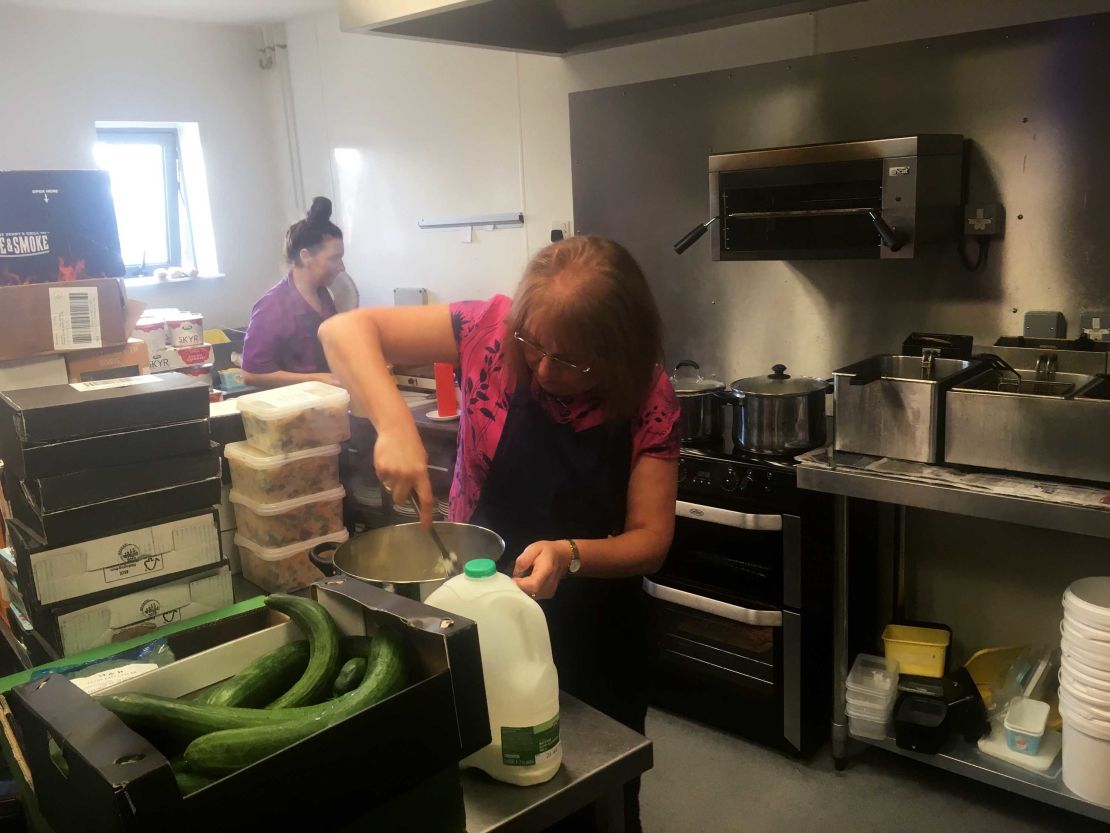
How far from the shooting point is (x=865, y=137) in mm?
2455

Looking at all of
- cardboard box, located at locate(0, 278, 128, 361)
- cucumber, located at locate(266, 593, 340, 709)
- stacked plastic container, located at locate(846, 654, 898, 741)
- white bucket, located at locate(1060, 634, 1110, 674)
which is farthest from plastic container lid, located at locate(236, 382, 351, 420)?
white bucket, located at locate(1060, 634, 1110, 674)

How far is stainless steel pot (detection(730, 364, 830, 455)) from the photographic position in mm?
2318

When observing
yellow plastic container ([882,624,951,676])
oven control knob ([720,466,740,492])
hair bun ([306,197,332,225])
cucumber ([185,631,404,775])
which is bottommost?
yellow plastic container ([882,624,951,676])

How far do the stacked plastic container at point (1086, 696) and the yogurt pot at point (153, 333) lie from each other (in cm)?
307

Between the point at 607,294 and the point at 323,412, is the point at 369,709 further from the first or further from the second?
the point at 323,412

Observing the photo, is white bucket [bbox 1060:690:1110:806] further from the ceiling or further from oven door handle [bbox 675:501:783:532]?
the ceiling

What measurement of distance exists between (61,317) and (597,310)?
132 cm

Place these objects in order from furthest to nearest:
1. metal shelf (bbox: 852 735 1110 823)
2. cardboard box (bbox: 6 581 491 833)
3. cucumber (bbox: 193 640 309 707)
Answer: metal shelf (bbox: 852 735 1110 823) → cucumber (bbox: 193 640 309 707) → cardboard box (bbox: 6 581 491 833)

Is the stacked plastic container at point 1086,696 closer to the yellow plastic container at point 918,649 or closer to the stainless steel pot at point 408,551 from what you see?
the yellow plastic container at point 918,649

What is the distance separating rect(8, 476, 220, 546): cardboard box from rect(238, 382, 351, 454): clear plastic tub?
1.42 ft

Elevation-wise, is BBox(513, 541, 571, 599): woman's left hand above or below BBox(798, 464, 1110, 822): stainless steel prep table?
above

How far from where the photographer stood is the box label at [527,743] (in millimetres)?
932

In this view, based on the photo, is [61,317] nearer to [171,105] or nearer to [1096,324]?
[1096,324]

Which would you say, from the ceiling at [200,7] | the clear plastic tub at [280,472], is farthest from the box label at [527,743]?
the ceiling at [200,7]
